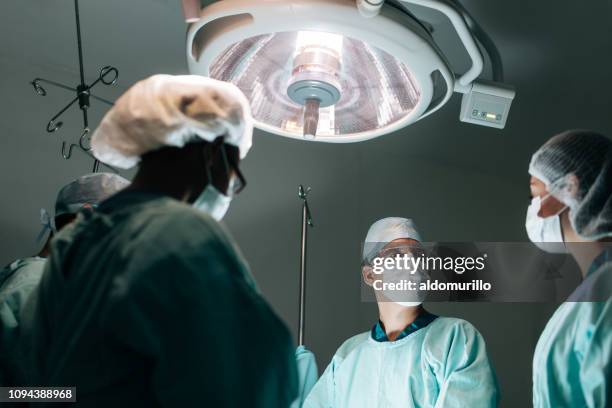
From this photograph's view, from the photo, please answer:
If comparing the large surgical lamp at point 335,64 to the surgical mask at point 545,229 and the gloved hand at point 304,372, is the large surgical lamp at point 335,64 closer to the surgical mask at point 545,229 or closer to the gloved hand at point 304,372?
the surgical mask at point 545,229

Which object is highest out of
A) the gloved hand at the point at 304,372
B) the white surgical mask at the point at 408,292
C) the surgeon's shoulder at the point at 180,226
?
the surgeon's shoulder at the point at 180,226

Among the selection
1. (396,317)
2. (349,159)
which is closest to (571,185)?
(396,317)

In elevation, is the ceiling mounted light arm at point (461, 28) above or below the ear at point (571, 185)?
above

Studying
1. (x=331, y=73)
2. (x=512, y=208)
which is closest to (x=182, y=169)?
(x=331, y=73)

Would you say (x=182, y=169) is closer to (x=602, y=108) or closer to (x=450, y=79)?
(x=450, y=79)

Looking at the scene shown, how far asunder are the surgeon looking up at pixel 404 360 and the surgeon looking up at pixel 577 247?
43 centimetres

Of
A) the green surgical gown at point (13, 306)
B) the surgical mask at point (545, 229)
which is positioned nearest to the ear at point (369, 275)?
the surgical mask at point (545, 229)

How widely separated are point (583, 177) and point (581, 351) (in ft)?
1.40

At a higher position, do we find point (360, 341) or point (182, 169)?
point (182, 169)

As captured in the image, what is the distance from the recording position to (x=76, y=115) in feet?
8.74

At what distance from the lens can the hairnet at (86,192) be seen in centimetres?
193

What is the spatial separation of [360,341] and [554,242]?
3.36ft

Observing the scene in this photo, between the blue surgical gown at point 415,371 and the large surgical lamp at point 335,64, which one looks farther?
the blue surgical gown at point 415,371

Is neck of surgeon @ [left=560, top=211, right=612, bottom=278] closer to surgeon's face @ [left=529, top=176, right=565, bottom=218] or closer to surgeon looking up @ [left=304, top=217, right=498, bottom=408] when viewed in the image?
surgeon's face @ [left=529, top=176, right=565, bottom=218]
